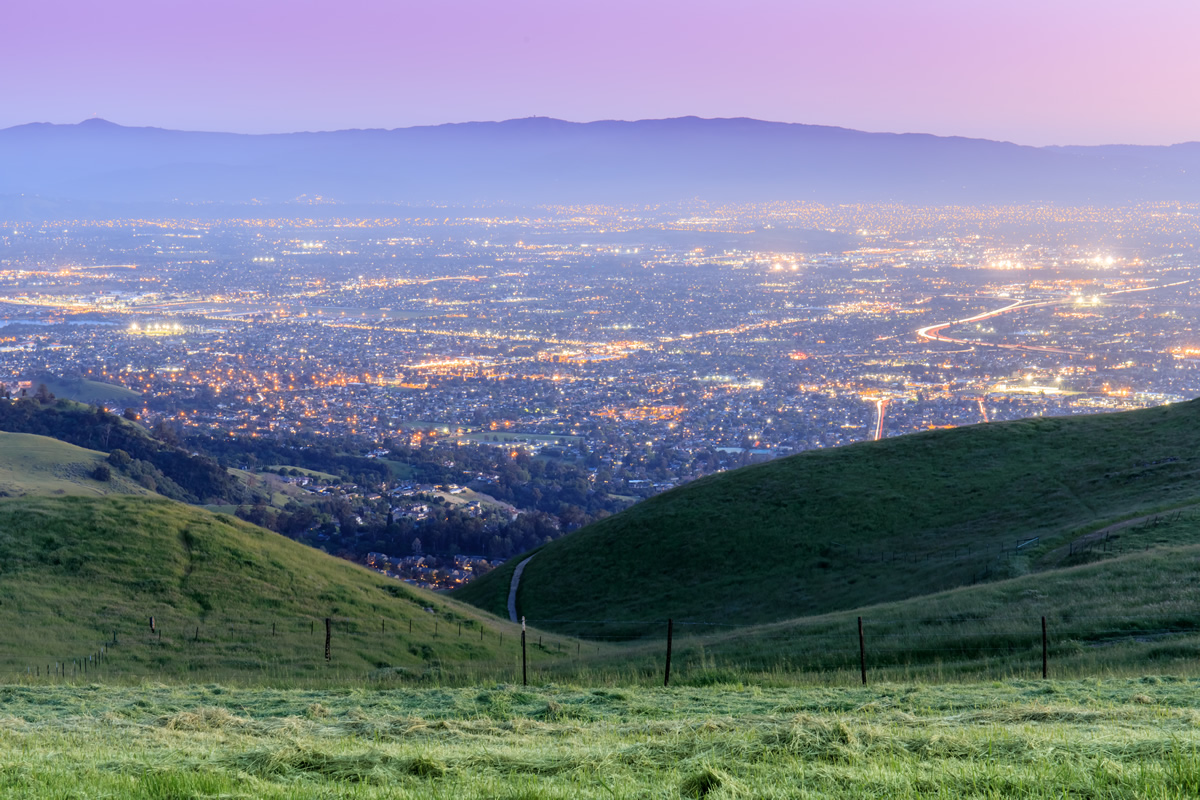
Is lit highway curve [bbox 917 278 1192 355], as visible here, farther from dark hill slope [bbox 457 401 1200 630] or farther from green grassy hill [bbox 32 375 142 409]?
green grassy hill [bbox 32 375 142 409]

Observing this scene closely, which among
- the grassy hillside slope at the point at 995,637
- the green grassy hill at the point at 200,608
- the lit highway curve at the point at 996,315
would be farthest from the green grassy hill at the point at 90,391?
the lit highway curve at the point at 996,315

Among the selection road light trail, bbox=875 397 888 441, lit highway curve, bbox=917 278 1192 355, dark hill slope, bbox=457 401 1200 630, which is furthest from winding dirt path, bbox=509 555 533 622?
lit highway curve, bbox=917 278 1192 355

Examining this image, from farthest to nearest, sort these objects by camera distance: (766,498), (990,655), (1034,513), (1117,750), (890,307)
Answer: (890,307) < (766,498) < (1034,513) < (990,655) < (1117,750)

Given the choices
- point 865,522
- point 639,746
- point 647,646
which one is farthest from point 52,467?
point 639,746

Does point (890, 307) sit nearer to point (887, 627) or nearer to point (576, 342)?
point (576, 342)

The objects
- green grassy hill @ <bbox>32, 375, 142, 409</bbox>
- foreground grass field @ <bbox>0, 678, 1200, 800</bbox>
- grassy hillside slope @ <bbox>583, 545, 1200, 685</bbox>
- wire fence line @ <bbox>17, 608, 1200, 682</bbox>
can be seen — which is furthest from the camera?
green grassy hill @ <bbox>32, 375, 142, 409</bbox>

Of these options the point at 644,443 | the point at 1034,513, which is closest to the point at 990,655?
the point at 1034,513
